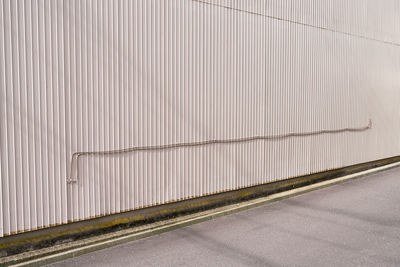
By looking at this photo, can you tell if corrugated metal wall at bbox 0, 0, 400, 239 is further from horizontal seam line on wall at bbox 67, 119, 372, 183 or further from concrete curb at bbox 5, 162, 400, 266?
concrete curb at bbox 5, 162, 400, 266

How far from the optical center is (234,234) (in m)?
7.23

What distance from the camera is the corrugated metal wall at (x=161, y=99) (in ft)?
19.6

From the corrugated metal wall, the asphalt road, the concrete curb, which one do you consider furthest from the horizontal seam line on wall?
the asphalt road

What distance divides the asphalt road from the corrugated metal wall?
2.81ft

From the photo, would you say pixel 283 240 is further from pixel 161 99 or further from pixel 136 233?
pixel 161 99

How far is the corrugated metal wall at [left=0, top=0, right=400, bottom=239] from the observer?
5.96 metres

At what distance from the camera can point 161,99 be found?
24.9ft

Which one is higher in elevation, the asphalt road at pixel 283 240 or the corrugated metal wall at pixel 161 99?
the corrugated metal wall at pixel 161 99

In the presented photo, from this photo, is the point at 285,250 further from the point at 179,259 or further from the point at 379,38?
the point at 379,38

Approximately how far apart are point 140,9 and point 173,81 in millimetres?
1398

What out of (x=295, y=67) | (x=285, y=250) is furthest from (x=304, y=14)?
(x=285, y=250)

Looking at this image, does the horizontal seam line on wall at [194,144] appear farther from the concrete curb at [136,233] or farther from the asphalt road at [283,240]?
the asphalt road at [283,240]

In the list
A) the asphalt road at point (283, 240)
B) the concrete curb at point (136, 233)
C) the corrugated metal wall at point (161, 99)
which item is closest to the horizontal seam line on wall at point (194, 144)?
the corrugated metal wall at point (161, 99)

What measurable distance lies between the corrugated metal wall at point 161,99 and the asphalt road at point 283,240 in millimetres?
857
